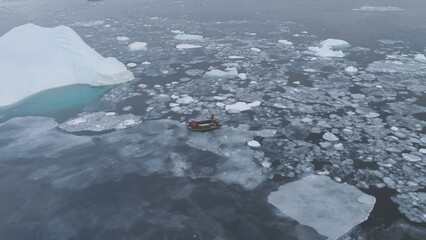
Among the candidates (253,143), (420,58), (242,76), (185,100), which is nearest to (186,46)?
(242,76)

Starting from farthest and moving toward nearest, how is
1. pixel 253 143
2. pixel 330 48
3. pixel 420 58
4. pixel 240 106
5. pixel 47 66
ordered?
1. pixel 330 48
2. pixel 420 58
3. pixel 47 66
4. pixel 240 106
5. pixel 253 143

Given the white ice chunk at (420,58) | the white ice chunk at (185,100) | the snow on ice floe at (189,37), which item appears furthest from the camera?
the snow on ice floe at (189,37)

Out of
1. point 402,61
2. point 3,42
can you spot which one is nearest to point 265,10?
point 402,61

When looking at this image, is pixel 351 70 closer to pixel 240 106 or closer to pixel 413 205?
pixel 240 106

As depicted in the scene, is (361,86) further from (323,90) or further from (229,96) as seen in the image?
(229,96)

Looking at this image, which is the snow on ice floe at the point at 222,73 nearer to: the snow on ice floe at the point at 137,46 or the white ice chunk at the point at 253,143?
Answer: the white ice chunk at the point at 253,143

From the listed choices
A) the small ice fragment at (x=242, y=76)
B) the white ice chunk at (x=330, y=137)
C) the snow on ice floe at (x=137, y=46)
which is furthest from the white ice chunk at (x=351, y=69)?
the snow on ice floe at (x=137, y=46)
